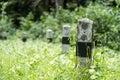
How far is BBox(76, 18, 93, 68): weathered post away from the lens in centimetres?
421

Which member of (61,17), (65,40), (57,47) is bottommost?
(61,17)

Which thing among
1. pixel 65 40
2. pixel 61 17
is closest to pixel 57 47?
pixel 65 40

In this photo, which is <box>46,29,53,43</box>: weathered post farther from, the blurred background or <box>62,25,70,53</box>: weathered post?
<box>62,25,70,53</box>: weathered post

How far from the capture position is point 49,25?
16.3m

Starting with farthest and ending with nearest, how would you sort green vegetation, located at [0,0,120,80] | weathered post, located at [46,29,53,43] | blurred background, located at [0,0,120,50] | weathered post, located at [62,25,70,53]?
A: weathered post, located at [46,29,53,43] < blurred background, located at [0,0,120,50] < weathered post, located at [62,25,70,53] < green vegetation, located at [0,0,120,80]

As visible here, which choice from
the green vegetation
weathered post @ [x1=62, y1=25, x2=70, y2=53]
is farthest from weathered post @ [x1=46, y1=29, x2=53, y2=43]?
weathered post @ [x1=62, y1=25, x2=70, y2=53]

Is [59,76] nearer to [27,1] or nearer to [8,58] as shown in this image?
[8,58]

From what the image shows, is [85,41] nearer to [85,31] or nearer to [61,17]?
[85,31]

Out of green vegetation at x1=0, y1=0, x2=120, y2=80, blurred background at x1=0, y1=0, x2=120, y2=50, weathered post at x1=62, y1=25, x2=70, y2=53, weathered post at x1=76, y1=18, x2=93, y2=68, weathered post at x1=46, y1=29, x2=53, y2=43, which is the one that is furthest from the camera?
weathered post at x1=46, y1=29, x2=53, y2=43


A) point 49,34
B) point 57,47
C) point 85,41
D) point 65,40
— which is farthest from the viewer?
point 49,34

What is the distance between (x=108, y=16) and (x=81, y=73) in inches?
247

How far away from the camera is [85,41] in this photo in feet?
13.8

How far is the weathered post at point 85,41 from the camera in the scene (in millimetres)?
4211

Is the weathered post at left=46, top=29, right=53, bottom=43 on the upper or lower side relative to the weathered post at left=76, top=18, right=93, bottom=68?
lower
